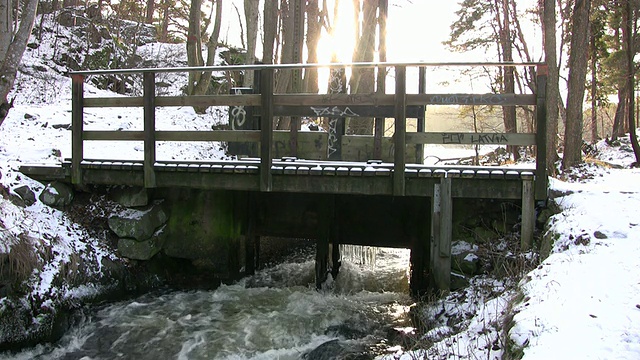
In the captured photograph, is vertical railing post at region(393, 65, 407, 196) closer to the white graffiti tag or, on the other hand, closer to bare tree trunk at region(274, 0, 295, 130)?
the white graffiti tag

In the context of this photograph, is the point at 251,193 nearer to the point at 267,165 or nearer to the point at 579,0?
the point at 267,165

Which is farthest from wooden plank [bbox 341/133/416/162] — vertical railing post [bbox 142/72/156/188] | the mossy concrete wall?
vertical railing post [bbox 142/72/156/188]

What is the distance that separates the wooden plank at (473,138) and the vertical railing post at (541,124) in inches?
3.7

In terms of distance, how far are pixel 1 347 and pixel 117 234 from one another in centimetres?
226

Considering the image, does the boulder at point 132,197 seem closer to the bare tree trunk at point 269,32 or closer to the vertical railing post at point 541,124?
the vertical railing post at point 541,124

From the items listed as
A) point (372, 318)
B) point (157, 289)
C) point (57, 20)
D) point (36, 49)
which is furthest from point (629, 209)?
point (57, 20)

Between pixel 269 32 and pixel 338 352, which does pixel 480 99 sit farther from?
pixel 269 32

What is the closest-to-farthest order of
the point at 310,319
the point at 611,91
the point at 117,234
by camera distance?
the point at 310,319 < the point at 117,234 < the point at 611,91

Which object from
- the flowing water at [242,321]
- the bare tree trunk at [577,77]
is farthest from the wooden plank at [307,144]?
the bare tree trunk at [577,77]

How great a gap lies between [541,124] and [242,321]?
449 cm

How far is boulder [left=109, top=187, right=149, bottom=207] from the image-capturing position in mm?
7426

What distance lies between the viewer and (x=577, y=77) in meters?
11.1

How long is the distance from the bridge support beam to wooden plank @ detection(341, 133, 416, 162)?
7.78ft

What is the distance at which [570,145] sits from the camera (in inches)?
422
